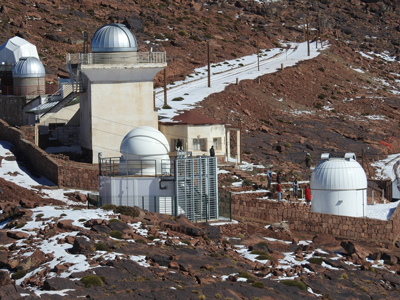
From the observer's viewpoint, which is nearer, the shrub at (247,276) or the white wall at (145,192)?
the shrub at (247,276)

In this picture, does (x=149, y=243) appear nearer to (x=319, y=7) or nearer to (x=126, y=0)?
(x=126, y=0)

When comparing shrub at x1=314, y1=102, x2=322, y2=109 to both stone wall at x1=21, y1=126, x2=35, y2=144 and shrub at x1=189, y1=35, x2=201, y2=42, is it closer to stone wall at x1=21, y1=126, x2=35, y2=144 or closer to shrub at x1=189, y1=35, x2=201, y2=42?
shrub at x1=189, y1=35, x2=201, y2=42

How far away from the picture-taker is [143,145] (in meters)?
37.5

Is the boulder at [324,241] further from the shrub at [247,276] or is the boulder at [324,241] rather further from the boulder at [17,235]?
the boulder at [17,235]

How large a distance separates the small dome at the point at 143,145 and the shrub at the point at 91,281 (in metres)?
14.5

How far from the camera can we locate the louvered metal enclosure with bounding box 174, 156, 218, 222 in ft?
118

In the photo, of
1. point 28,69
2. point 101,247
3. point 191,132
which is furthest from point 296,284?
point 28,69

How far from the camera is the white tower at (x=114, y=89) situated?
4797 centimetres

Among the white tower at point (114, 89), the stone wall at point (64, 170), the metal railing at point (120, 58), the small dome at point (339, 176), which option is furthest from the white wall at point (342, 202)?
the metal railing at point (120, 58)

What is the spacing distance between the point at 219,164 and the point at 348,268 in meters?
20.8

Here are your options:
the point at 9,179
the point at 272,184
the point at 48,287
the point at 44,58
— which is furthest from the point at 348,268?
the point at 44,58

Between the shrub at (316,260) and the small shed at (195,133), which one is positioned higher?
the small shed at (195,133)

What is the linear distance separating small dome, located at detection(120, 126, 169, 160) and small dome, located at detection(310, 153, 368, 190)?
25.2 ft

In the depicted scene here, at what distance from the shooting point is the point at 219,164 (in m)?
50.3
